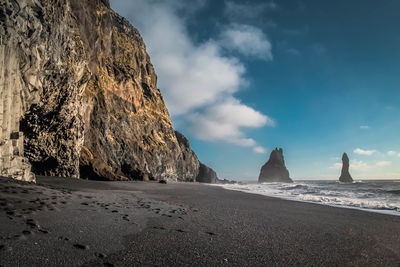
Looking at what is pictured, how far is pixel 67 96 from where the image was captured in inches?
528

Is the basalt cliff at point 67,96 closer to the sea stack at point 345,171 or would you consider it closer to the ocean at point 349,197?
the ocean at point 349,197

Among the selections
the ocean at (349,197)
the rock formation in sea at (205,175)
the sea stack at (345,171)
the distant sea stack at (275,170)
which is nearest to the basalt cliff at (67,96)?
the ocean at (349,197)

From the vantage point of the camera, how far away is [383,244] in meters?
3.42

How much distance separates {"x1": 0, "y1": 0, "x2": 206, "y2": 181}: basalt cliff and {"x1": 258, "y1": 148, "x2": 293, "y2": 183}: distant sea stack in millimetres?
86811

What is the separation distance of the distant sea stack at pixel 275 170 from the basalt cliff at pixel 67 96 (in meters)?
86.8

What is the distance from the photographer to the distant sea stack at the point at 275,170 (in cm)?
10300

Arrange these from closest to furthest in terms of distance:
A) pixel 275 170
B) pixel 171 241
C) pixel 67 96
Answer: pixel 171 241 < pixel 67 96 < pixel 275 170

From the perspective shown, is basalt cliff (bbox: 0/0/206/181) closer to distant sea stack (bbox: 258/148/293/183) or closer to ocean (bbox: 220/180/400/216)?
ocean (bbox: 220/180/400/216)

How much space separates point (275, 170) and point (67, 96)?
106238 mm

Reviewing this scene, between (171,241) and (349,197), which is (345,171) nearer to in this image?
(349,197)

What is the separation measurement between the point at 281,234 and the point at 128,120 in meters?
27.5

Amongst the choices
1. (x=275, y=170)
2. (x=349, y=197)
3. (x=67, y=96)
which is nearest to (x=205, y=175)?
(x=349, y=197)

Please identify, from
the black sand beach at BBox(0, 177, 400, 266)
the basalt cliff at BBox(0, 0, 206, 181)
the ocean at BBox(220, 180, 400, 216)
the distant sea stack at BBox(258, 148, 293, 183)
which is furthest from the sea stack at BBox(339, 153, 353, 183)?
the black sand beach at BBox(0, 177, 400, 266)

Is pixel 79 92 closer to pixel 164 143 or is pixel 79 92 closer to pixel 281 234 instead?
pixel 281 234
